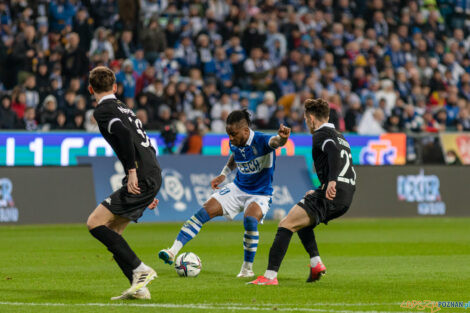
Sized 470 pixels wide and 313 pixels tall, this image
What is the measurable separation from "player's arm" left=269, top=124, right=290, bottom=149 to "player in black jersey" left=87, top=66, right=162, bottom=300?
4.86ft

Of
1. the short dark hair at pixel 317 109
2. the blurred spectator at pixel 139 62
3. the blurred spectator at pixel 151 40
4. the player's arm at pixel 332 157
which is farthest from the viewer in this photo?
the blurred spectator at pixel 151 40

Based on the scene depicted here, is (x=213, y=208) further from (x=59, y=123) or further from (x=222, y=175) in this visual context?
(x=59, y=123)

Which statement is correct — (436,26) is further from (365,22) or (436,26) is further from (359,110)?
(359,110)

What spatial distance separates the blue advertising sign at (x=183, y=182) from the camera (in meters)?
20.5

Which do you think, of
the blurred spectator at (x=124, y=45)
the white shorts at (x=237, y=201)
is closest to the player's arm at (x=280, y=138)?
the white shorts at (x=237, y=201)

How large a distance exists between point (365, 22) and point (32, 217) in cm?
1645

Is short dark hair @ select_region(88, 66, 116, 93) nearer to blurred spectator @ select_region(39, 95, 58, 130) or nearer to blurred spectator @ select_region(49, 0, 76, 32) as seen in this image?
blurred spectator @ select_region(39, 95, 58, 130)

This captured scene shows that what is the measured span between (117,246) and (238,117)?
9.31ft

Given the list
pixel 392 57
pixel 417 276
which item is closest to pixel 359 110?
pixel 392 57

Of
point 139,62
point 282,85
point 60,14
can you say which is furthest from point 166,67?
point 282,85

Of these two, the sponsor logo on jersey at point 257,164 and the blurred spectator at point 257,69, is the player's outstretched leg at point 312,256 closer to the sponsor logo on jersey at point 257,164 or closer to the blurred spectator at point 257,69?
the sponsor logo on jersey at point 257,164

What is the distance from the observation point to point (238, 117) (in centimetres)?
1071

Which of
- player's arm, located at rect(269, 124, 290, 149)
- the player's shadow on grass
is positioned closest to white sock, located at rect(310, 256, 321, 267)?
player's arm, located at rect(269, 124, 290, 149)

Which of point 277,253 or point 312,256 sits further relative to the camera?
point 312,256
